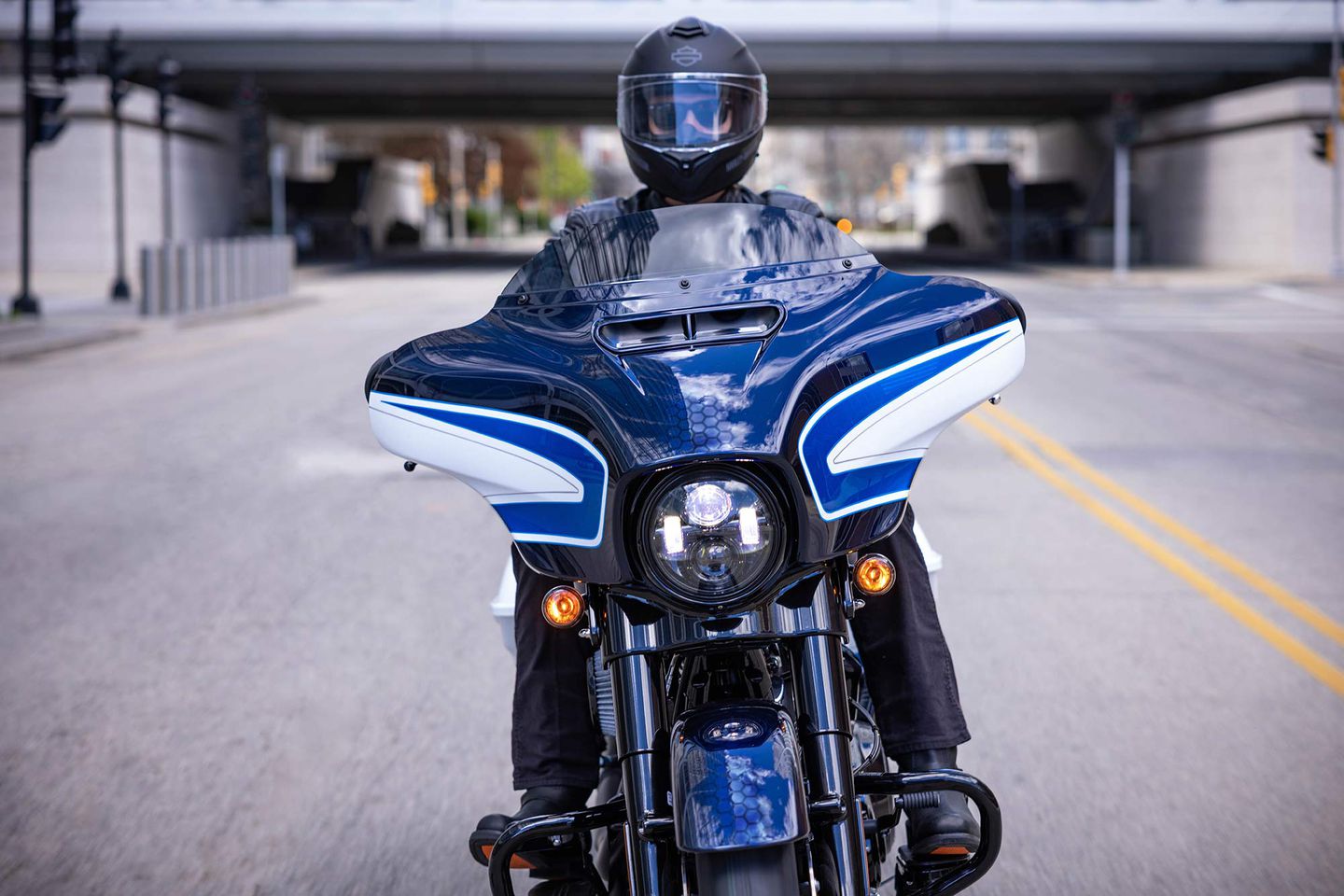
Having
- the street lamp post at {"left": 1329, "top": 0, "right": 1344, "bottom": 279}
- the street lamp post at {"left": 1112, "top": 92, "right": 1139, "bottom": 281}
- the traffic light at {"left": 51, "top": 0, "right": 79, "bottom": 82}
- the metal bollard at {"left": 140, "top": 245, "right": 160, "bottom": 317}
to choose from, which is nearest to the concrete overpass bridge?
the street lamp post at {"left": 1112, "top": 92, "right": 1139, "bottom": 281}

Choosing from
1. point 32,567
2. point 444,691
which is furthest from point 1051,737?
point 32,567

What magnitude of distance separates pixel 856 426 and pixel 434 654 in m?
3.39

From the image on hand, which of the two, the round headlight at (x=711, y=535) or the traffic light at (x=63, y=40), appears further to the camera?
the traffic light at (x=63, y=40)

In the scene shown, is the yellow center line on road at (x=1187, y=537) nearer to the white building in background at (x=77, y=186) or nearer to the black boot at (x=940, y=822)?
the black boot at (x=940, y=822)

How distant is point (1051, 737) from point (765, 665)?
90.6 inches

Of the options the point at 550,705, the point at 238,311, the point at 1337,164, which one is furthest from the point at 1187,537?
the point at 1337,164

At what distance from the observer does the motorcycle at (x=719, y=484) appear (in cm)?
236

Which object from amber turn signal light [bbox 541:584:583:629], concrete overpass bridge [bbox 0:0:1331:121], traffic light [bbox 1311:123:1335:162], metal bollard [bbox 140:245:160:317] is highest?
concrete overpass bridge [bbox 0:0:1331:121]

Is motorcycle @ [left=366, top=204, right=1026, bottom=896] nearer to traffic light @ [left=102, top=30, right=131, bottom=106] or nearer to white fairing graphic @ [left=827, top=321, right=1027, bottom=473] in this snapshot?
white fairing graphic @ [left=827, top=321, right=1027, bottom=473]

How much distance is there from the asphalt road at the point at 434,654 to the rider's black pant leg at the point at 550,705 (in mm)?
782

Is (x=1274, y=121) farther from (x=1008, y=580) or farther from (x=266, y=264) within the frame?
(x=1008, y=580)

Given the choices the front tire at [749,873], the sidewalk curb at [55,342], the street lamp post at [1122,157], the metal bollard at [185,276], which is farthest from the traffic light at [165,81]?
the front tire at [749,873]

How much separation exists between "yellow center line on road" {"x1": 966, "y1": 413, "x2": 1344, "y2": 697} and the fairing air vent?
3.34 metres

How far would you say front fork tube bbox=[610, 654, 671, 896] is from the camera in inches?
95.5
